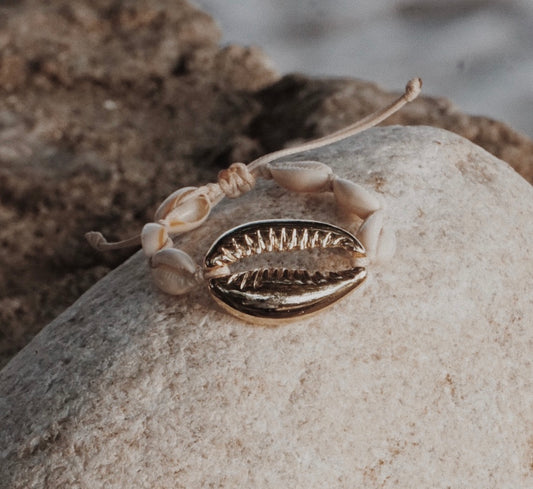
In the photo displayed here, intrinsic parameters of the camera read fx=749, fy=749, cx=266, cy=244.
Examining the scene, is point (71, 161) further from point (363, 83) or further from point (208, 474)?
point (208, 474)

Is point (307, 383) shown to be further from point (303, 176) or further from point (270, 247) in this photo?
point (303, 176)

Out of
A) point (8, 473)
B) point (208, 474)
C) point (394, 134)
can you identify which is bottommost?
point (208, 474)

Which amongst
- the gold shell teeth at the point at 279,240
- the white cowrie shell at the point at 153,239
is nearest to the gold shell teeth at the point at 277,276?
the gold shell teeth at the point at 279,240

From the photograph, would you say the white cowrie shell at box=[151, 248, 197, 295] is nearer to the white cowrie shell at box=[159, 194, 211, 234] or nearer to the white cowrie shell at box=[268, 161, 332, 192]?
the white cowrie shell at box=[159, 194, 211, 234]

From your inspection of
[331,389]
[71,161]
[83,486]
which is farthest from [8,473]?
[71,161]

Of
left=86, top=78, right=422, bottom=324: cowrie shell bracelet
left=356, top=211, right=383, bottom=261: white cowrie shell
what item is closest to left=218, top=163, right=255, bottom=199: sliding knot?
left=86, top=78, right=422, bottom=324: cowrie shell bracelet

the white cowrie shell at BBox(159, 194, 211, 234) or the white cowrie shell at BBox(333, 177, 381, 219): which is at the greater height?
the white cowrie shell at BBox(159, 194, 211, 234)
